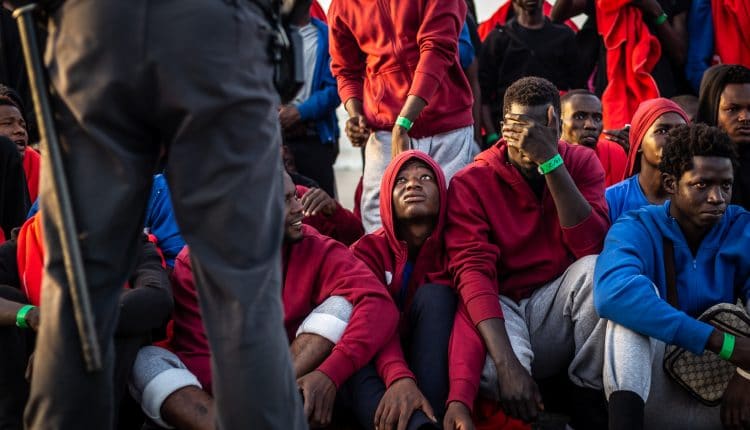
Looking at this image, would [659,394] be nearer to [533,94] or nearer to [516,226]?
[516,226]

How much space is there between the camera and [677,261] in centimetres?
362

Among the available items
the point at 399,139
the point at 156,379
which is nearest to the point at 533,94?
the point at 399,139

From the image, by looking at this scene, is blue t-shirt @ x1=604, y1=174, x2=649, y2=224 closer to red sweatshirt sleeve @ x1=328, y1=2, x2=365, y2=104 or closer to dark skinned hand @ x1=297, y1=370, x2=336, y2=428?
red sweatshirt sleeve @ x1=328, y1=2, x2=365, y2=104

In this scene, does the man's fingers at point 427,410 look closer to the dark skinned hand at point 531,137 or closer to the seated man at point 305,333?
the seated man at point 305,333

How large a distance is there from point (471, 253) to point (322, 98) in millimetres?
2226

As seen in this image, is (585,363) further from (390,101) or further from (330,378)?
(390,101)

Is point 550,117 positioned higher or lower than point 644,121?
higher

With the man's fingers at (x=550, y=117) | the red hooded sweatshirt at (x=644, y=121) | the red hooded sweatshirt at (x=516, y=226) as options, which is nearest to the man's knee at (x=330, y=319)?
the red hooded sweatshirt at (x=516, y=226)

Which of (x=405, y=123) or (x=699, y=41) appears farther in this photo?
(x=699, y=41)

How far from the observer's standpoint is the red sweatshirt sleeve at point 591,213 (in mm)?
3758

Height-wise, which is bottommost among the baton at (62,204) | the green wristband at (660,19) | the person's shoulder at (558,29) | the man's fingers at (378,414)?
the man's fingers at (378,414)

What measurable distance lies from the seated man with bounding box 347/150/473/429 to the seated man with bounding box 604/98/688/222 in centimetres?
79

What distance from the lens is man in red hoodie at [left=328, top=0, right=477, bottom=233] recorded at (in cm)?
461

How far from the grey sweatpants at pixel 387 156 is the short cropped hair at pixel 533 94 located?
30.0 inches
